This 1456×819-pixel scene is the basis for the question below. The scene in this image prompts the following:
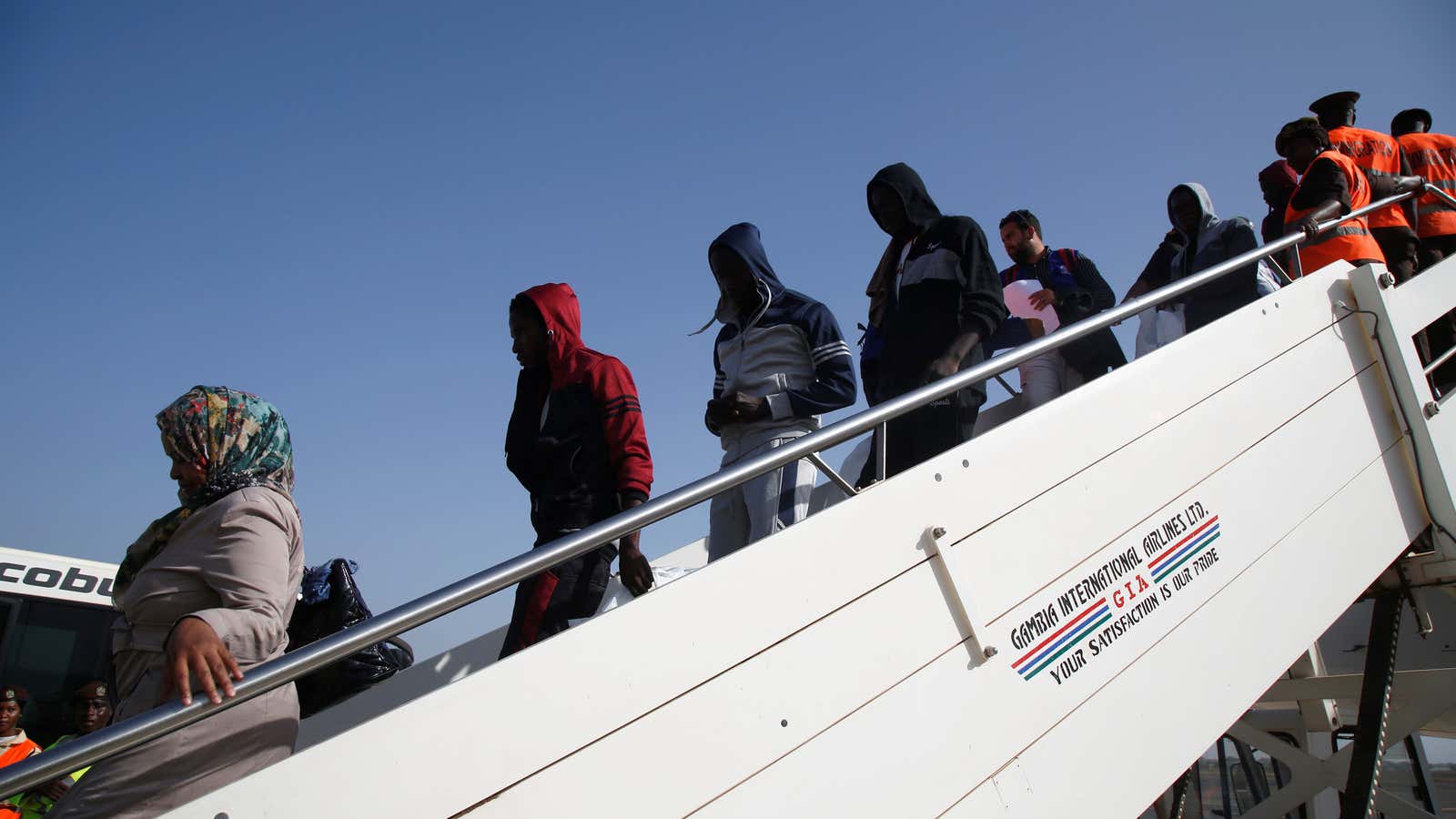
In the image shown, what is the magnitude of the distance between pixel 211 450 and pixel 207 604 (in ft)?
1.16

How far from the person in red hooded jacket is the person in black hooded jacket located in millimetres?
967

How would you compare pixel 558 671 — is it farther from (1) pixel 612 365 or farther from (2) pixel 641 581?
(1) pixel 612 365

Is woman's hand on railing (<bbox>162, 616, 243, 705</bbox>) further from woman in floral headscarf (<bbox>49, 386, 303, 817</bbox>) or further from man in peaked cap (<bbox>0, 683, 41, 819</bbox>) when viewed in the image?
man in peaked cap (<bbox>0, 683, 41, 819</bbox>)

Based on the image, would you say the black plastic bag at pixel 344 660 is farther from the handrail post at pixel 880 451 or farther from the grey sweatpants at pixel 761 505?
the handrail post at pixel 880 451

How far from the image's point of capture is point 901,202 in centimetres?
388

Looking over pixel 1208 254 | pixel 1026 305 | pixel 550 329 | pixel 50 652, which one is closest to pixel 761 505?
pixel 550 329

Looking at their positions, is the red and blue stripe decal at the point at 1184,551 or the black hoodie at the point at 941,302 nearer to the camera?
the red and blue stripe decal at the point at 1184,551

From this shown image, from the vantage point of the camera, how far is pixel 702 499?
2074mm

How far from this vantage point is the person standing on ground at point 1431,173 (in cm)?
491

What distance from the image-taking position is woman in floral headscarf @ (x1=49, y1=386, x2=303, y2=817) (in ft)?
5.45

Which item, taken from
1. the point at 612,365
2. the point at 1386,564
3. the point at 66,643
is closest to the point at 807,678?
the point at 612,365

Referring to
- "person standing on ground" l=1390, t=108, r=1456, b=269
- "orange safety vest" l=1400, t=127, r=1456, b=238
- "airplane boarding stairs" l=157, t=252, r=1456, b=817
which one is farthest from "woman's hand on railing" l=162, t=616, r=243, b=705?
"orange safety vest" l=1400, t=127, r=1456, b=238

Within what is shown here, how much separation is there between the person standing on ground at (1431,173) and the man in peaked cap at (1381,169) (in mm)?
100

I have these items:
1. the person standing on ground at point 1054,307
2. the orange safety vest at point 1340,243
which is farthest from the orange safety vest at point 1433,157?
the person standing on ground at point 1054,307
